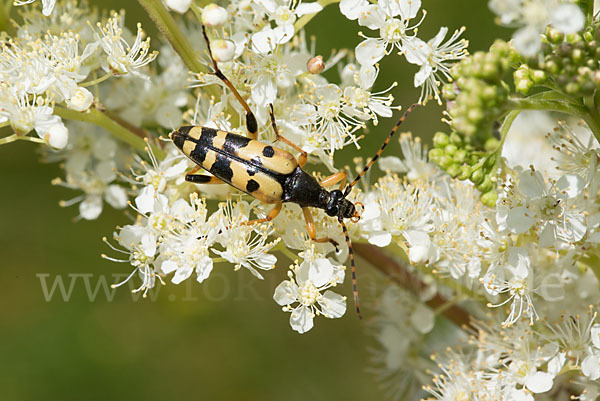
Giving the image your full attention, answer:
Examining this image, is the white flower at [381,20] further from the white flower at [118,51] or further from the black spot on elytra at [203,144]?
the white flower at [118,51]

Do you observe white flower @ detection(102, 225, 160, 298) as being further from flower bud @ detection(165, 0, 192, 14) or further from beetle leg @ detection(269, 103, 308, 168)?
flower bud @ detection(165, 0, 192, 14)

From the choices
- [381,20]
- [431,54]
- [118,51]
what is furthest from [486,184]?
[118,51]

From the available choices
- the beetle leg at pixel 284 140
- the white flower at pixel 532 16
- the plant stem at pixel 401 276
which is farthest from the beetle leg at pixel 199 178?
the white flower at pixel 532 16

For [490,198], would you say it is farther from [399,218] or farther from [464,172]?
[399,218]

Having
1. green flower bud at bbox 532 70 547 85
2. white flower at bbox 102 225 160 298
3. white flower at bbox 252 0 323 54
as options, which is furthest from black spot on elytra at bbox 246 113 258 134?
green flower bud at bbox 532 70 547 85

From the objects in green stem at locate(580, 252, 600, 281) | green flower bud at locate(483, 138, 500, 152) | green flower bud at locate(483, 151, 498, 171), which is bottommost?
green stem at locate(580, 252, 600, 281)

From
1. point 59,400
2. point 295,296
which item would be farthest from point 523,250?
point 59,400
